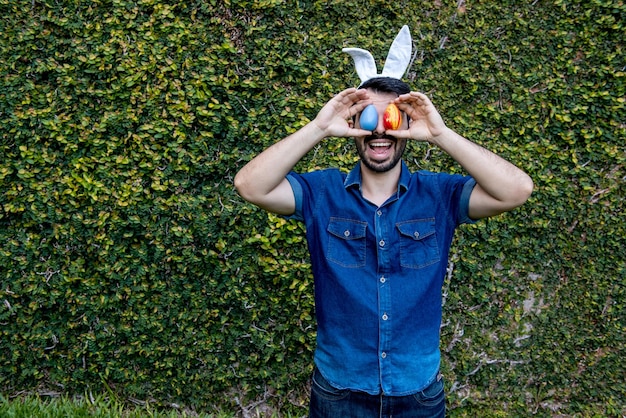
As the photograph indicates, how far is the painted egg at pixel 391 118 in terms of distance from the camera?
7.10ft

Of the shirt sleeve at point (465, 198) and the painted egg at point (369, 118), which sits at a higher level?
the painted egg at point (369, 118)

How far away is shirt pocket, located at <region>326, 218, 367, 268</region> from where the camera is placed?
2.20m

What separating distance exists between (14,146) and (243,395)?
220 cm

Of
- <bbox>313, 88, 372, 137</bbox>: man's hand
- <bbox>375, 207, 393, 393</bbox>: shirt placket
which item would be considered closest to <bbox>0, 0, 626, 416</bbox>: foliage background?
<bbox>313, 88, 372, 137</bbox>: man's hand

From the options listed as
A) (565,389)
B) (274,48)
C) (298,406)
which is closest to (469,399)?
(565,389)

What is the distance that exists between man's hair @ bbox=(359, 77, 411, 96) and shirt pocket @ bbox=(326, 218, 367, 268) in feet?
1.73

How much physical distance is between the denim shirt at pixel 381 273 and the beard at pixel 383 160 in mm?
83

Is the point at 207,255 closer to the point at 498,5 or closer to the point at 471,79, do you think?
the point at 471,79

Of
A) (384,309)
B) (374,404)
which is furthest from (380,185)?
(374,404)

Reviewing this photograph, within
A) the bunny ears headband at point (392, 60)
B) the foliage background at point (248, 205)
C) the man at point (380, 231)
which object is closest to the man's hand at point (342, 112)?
the man at point (380, 231)

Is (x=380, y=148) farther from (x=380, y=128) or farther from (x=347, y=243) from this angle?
(x=347, y=243)

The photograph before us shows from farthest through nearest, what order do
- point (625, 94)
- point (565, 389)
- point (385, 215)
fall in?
point (565, 389) → point (625, 94) → point (385, 215)

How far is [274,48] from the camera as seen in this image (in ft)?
11.8

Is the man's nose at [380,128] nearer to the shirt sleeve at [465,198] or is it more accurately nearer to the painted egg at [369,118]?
the painted egg at [369,118]
